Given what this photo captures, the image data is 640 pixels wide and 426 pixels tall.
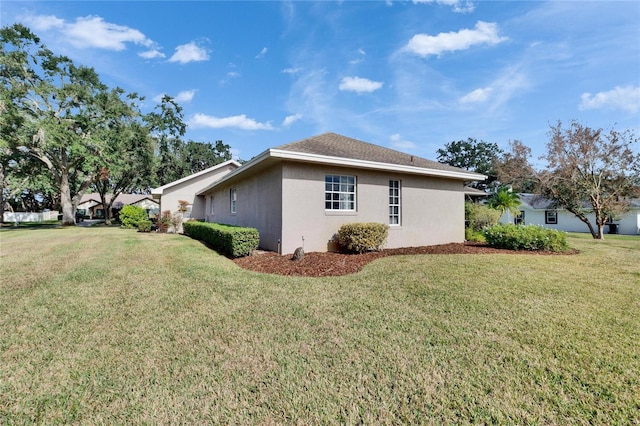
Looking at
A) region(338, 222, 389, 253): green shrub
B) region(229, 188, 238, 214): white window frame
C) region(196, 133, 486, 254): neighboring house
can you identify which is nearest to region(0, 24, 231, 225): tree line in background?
region(229, 188, 238, 214): white window frame

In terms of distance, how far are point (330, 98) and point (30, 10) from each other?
12.0 meters

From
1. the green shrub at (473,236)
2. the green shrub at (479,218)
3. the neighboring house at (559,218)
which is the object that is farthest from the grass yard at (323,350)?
the neighboring house at (559,218)

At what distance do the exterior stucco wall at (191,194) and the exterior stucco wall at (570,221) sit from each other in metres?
25.2

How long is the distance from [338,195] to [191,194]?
15.1 meters

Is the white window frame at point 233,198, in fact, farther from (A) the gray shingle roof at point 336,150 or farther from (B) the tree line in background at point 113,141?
(B) the tree line in background at point 113,141

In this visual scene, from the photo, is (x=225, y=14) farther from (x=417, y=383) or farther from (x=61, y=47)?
(x=61, y=47)

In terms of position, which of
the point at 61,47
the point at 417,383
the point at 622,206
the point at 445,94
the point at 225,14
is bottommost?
the point at 417,383

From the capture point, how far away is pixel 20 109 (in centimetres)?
2169

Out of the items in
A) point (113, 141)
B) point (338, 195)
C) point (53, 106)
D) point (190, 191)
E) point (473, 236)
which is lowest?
point (473, 236)

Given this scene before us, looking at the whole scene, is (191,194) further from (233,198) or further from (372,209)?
(372,209)

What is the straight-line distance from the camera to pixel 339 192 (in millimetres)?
10180

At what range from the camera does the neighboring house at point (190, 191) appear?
68.0ft

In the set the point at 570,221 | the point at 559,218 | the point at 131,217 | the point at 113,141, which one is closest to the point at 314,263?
the point at 131,217

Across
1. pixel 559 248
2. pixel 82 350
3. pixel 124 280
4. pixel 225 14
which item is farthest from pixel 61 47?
pixel 559 248
